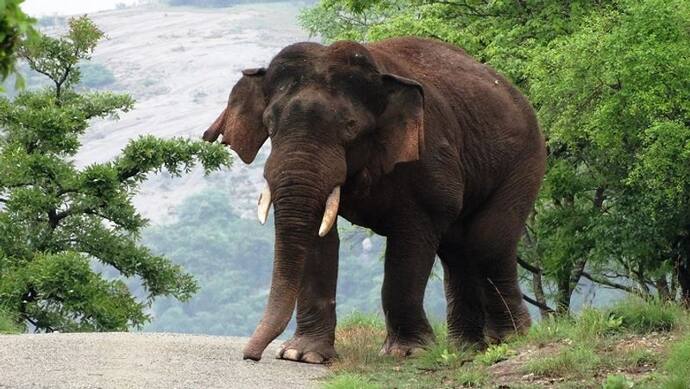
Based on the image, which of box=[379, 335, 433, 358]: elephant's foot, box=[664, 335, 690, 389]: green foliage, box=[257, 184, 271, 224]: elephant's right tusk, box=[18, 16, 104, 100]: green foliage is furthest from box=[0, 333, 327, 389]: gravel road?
box=[18, 16, 104, 100]: green foliage

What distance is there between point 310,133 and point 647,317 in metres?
3.19

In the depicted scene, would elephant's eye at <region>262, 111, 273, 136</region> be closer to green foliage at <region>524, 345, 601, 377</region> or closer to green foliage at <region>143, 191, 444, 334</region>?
green foliage at <region>524, 345, 601, 377</region>

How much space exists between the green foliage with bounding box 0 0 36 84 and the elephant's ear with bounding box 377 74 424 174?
753 centimetres

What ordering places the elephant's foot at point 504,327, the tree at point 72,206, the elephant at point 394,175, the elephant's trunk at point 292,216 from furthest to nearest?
the tree at point 72,206 < the elephant's foot at point 504,327 < the elephant at point 394,175 < the elephant's trunk at point 292,216

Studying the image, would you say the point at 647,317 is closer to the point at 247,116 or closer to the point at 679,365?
the point at 679,365

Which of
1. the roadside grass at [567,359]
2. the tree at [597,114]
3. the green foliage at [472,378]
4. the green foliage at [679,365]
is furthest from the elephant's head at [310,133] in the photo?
the tree at [597,114]

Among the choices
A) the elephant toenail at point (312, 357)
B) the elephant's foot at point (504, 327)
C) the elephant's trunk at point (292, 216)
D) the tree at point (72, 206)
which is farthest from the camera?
the tree at point (72, 206)

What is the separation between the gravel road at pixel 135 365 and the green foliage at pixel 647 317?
254cm

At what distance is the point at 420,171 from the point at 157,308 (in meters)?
156

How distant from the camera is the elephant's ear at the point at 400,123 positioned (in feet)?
48.4

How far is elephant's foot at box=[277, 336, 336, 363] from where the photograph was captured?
1491 cm

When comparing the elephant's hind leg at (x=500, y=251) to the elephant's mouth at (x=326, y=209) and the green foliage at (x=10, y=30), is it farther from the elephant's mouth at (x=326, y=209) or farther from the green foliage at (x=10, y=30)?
the green foliage at (x=10, y=30)

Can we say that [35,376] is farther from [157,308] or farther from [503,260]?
[157,308]

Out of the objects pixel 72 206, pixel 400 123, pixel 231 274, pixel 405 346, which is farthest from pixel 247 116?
pixel 231 274
